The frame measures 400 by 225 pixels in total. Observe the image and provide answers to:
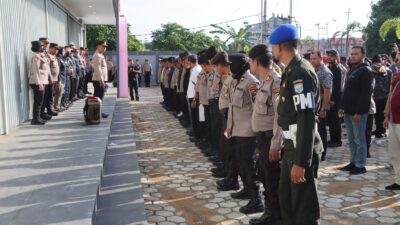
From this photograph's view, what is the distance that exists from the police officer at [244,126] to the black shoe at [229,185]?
286 millimetres

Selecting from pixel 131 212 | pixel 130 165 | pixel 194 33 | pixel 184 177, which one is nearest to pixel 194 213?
pixel 131 212

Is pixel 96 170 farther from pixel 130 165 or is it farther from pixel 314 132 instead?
pixel 314 132

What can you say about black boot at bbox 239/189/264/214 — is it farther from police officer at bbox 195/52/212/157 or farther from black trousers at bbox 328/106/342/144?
black trousers at bbox 328/106/342/144

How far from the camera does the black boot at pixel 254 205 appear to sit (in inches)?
162

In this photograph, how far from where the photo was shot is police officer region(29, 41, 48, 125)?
24.4 feet

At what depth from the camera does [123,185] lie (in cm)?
484

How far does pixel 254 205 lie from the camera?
414 centimetres

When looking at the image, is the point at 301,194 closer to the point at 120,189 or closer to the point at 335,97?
the point at 120,189

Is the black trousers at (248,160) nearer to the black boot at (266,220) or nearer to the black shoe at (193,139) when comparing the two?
the black boot at (266,220)

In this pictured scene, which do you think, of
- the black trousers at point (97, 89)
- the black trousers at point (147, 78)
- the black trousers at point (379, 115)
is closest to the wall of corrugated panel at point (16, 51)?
the black trousers at point (97, 89)

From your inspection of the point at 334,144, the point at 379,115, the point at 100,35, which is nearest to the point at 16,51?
the point at 334,144

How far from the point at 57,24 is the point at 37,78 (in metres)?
6.40

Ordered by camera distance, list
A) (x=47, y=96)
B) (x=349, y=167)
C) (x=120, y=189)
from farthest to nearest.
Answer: (x=47, y=96) → (x=349, y=167) → (x=120, y=189)

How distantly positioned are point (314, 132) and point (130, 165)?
3.62 m
